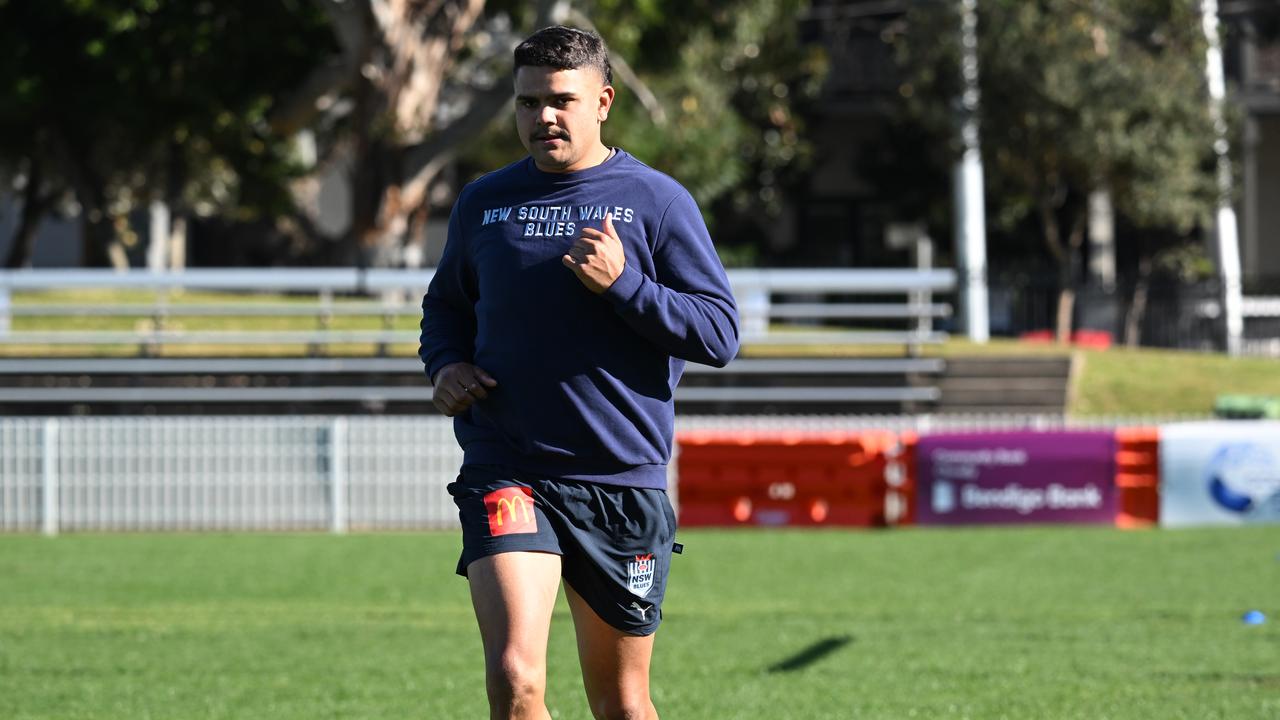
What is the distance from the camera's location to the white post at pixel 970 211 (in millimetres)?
24312

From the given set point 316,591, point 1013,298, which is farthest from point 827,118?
point 316,591

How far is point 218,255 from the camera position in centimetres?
3938

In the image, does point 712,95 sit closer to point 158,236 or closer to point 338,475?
point 158,236

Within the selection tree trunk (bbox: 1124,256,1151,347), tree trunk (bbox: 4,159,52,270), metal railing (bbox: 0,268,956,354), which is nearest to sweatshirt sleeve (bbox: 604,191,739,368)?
metal railing (bbox: 0,268,956,354)

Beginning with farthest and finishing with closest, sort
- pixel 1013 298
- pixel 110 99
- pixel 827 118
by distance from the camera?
pixel 827 118, pixel 1013 298, pixel 110 99

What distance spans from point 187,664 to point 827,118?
1131 inches

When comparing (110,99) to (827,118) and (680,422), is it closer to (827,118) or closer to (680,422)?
(680,422)

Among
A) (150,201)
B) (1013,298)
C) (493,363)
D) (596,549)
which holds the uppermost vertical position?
(150,201)

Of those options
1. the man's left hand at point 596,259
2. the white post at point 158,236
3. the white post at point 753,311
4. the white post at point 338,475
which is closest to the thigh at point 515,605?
the man's left hand at point 596,259

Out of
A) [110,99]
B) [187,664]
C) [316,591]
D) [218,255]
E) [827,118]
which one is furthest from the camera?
[218,255]

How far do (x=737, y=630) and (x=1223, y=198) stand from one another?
20259mm

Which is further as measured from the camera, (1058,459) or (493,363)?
(1058,459)

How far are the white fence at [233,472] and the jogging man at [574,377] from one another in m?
11.7

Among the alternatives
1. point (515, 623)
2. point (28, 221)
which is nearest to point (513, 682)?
point (515, 623)
